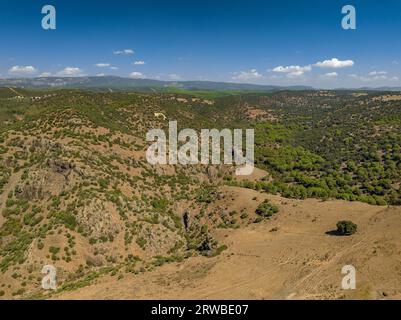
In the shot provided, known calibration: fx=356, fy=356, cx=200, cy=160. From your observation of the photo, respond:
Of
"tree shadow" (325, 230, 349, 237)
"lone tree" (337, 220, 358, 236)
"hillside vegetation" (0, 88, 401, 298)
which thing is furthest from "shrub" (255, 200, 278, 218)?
"lone tree" (337, 220, 358, 236)

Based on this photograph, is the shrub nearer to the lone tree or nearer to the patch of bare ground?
the patch of bare ground

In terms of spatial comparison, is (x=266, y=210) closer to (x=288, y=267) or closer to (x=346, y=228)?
(x=346, y=228)

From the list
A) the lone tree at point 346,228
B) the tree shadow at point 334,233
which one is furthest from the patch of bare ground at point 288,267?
the lone tree at point 346,228

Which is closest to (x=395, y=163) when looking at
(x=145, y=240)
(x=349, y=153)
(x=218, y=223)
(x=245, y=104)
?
(x=349, y=153)

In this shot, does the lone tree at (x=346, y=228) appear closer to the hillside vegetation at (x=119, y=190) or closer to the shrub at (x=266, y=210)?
the shrub at (x=266, y=210)

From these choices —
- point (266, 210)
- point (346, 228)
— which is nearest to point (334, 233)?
point (346, 228)
